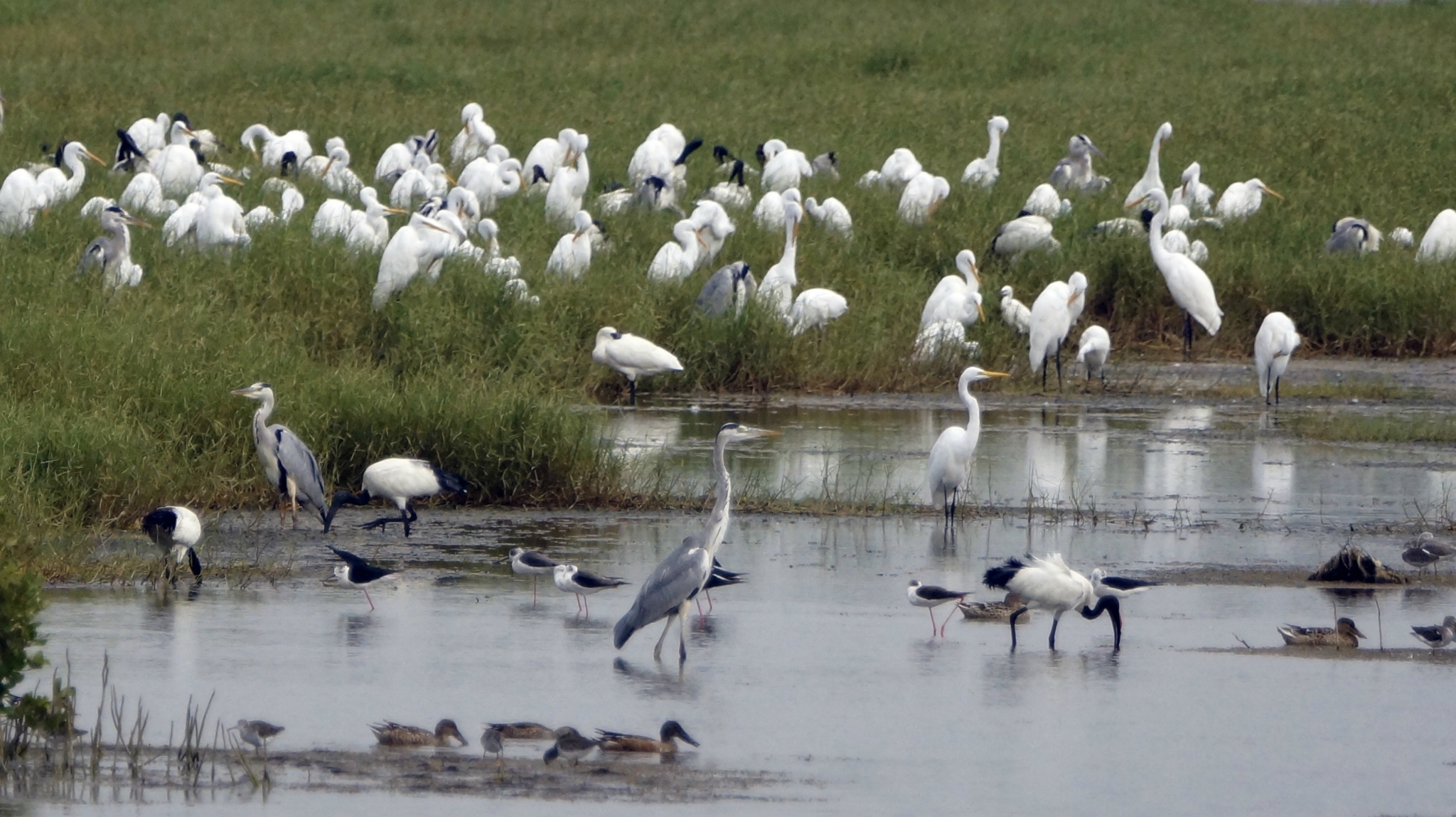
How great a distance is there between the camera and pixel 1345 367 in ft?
59.3

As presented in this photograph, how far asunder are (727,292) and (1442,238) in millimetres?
8977

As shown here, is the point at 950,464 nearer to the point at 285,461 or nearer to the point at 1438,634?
the point at 1438,634

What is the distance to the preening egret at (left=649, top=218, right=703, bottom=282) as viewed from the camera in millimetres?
17141

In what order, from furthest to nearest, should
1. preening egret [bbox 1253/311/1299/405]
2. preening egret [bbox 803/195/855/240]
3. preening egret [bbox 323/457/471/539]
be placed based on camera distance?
preening egret [bbox 803/195/855/240], preening egret [bbox 1253/311/1299/405], preening egret [bbox 323/457/471/539]

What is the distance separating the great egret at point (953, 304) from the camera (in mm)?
16656

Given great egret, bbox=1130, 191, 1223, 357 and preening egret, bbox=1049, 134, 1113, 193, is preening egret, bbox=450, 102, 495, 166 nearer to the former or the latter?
preening egret, bbox=1049, 134, 1113, 193

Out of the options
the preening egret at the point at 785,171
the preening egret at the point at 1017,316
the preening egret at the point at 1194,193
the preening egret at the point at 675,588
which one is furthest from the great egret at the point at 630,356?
the preening egret at the point at 1194,193

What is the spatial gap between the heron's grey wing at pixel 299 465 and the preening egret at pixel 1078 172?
16771mm

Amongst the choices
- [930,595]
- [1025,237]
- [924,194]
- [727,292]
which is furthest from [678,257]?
[930,595]

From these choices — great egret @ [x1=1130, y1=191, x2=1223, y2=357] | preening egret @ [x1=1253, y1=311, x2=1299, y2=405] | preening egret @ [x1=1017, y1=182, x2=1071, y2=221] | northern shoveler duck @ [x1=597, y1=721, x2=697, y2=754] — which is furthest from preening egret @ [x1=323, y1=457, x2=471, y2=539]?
preening egret @ [x1=1017, y1=182, x2=1071, y2=221]

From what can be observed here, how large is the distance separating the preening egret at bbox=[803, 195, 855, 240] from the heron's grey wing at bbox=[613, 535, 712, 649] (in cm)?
1287

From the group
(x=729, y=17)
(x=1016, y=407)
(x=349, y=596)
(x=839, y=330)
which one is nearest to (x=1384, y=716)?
(x=349, y=596)

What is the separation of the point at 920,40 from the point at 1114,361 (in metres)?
20.0

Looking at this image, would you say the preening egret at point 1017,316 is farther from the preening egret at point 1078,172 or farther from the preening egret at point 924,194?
the preening egret at point 1078,172
